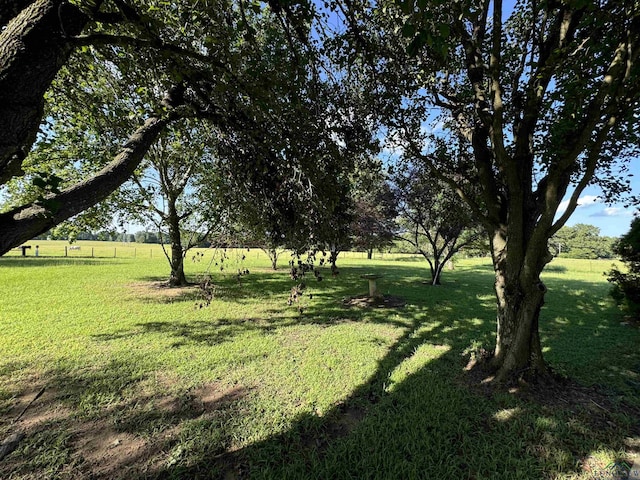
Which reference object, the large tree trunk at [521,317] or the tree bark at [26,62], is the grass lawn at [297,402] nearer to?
the large tree trunk at [521,317]

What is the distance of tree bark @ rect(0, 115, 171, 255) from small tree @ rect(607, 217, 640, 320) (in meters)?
10.8

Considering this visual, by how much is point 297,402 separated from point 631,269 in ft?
31.7

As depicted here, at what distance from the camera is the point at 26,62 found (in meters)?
1.72

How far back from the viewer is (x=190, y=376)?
13.8 ft

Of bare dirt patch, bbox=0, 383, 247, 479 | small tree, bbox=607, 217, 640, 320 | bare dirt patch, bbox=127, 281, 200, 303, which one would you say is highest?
small tree, bbox=607, 217, 640, 320

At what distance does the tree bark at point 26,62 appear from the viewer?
1682 mm

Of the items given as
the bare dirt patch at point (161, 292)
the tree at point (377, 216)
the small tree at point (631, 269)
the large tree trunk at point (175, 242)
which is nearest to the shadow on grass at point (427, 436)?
the small tree at point (631, 269)

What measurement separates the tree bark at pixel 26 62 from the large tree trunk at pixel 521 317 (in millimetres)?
4992

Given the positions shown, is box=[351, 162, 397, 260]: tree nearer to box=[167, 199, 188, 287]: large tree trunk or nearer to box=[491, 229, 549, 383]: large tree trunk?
box=[167, 199, 188, 287]: large tree trunk

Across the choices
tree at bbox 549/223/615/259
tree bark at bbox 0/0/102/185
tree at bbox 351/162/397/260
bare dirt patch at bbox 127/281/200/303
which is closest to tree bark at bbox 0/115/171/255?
tree bark at bbox 0/0/102/185

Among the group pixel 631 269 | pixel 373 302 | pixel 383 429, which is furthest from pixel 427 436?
pixel 631 269

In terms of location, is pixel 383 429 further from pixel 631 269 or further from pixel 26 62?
pixel 631 269

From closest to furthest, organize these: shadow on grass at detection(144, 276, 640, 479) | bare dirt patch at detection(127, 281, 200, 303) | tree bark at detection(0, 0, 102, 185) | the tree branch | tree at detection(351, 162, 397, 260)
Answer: tree bark at detection(0, 0, 102, 185)
the tree branch
shadow on grass at detection(144, 276, 640, 479)
bare dirt patch at detection(127, 281, 200, 303)
tree at detection(351, 162, 397, 260)

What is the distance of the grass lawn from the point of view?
2.58 meters
